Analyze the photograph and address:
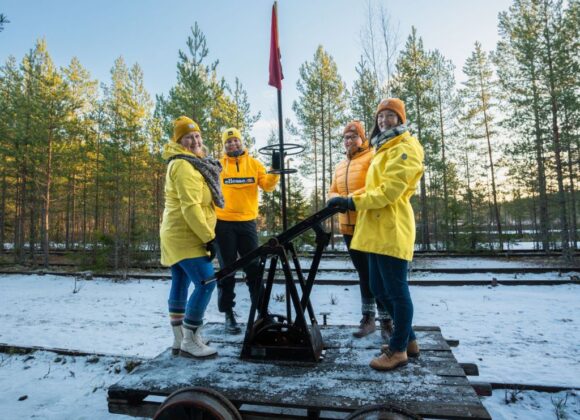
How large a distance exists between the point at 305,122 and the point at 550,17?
540 inches

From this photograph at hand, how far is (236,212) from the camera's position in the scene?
12.3 ft

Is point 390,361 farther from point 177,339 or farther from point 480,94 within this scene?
point 480,94

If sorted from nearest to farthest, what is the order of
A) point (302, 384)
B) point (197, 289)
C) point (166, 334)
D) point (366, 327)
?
point (302, 384)
point (197, 289)
point (366, 327)
point (166, 334)

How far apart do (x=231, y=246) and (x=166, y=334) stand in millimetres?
2479

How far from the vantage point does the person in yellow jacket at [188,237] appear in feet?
8.70

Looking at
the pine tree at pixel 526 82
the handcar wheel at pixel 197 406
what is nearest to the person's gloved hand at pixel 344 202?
the handcar wheel at pixel 197 406

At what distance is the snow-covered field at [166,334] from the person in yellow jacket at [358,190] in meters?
1.21

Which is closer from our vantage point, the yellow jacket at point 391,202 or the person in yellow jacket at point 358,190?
the yellow jacket at point 391,202

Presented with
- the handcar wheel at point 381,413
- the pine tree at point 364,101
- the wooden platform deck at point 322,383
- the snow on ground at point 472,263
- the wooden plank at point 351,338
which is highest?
the pine tree at point 364,101

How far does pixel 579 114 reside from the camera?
14.1 m

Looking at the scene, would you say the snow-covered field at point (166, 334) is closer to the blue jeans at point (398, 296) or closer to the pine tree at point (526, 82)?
the blue jeans at point (398, 296)

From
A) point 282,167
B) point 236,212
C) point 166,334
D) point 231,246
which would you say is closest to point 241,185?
point 236,212

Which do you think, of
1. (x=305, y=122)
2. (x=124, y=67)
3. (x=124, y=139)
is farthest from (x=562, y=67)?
(x=124, y=67)

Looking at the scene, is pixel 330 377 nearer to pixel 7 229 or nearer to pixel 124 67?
pixel 124 67
